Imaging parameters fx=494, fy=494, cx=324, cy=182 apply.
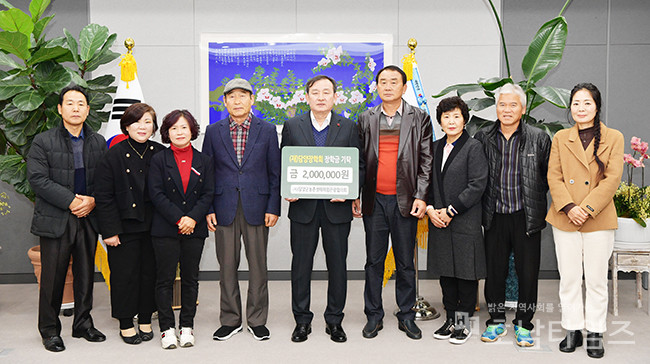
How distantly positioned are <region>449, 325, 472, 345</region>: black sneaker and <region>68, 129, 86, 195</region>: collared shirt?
2462mm

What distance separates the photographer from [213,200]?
3102 millimetres

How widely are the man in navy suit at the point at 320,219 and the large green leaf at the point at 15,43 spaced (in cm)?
188

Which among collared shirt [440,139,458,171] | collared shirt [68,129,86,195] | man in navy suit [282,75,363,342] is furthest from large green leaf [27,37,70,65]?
collared shirt [440,139,458,171]

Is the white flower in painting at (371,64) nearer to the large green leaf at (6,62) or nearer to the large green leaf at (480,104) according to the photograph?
the large green leaf at (480,104)

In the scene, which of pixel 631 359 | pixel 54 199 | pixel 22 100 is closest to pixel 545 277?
pixel 631 359

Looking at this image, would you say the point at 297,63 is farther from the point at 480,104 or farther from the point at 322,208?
the point at 322,208

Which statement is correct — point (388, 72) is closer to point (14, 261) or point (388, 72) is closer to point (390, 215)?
point (390, 215)

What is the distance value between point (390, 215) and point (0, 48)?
285 centimetres

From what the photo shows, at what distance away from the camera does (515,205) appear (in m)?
2.98

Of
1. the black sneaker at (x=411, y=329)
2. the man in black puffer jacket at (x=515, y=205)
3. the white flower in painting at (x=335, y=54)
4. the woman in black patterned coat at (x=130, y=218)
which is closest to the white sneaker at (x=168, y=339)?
the woman in black patterned coat at (x=130, y=218)

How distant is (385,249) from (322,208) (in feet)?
1.65

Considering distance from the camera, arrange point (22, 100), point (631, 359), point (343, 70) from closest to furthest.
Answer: point (631, 359), point (22, 100), point (343, 70)

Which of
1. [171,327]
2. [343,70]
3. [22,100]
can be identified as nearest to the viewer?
[171,327]

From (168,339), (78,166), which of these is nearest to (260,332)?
(168,339)
